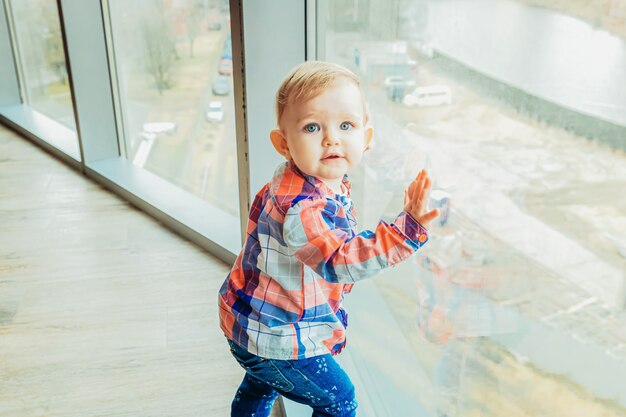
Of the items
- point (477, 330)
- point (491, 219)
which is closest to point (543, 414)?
point (477, 330)

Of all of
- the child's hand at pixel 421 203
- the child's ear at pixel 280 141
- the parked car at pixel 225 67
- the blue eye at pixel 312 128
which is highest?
the blue eye at pixel 312 128

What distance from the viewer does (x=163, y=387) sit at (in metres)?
1.85

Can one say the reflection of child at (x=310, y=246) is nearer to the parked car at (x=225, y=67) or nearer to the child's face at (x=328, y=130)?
the child's face at (x=328, y=130)

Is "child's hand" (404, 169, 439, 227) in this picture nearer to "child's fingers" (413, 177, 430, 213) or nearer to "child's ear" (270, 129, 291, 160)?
"child's fingers" (413, 177, 430, 213)

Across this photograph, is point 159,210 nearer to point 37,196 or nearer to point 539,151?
point 37,196

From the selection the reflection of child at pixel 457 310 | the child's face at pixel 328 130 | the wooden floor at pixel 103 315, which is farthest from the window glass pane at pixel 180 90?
the child's face at pixel 328 130

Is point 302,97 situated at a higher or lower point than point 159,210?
higher

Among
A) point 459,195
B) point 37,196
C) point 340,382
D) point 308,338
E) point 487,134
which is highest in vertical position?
point 487,134

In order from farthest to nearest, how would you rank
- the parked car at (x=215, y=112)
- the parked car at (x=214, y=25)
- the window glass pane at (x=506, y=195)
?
the parked car at (x=215, y=112)
the parked car at (x=214, y=25)
the window glass pane at (x=506, y=195)

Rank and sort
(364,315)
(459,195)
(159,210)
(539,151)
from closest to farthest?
(539,151), (459,195), (364,315), (159,210)

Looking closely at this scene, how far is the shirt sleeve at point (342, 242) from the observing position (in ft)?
2.99

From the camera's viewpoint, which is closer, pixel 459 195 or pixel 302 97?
pixel 302 97

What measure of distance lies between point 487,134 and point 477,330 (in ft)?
1.14

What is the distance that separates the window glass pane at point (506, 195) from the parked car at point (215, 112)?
1.19m
